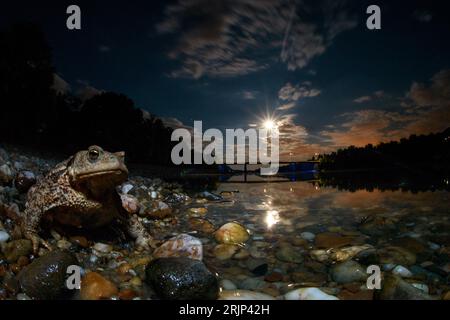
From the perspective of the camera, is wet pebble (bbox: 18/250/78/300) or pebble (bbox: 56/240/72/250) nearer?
wet pebble (bbox: 18/250/78/300)

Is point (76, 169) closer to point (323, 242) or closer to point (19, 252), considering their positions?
point (19, 252)

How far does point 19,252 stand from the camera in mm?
3551

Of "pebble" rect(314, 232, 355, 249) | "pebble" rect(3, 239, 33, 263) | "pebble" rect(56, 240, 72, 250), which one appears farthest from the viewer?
"pebble" rect(314, 232, 355, 249)

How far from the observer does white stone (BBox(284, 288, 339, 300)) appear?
3039 mm

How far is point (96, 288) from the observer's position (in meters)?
3.18

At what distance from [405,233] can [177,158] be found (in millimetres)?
43530

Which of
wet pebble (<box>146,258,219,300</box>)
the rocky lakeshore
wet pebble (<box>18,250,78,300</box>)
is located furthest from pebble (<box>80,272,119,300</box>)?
wet pebble (<box>146,258,219,300</box>)

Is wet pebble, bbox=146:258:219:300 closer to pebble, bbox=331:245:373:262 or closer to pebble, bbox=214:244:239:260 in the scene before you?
pebble, bbox=214:244:239:260

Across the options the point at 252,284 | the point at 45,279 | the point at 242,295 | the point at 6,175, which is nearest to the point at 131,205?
the point at 6,175

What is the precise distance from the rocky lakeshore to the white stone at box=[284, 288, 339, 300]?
1 centimetres

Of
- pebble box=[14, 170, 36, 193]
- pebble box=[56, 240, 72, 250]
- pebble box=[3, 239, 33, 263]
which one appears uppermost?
pebble box=[14, 170, 36, 193]

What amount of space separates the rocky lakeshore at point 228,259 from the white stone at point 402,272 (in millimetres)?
14

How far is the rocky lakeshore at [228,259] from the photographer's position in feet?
10.3
